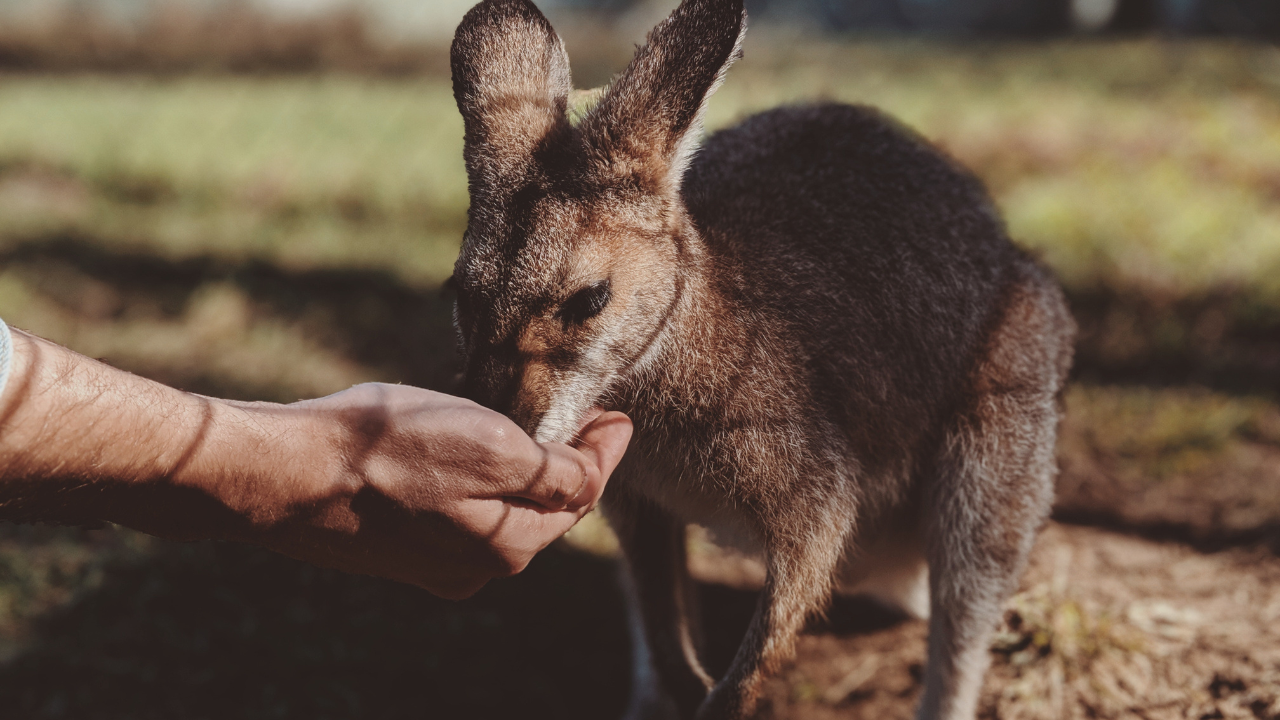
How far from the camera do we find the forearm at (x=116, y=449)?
1.69 metres

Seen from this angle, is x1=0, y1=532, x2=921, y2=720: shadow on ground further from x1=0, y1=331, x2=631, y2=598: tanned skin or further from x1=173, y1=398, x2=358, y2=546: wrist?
x1=173, y1=398, x2=358, y2=546: wrist

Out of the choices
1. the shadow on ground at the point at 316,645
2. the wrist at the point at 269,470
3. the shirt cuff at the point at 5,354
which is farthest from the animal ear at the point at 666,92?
the shadow on ground at the point at 316,645

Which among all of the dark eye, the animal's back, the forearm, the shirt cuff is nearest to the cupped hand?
the forearm

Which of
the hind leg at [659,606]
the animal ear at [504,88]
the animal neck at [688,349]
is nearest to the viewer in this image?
the animal ear at [504,88]

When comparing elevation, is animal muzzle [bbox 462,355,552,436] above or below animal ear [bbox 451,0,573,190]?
below

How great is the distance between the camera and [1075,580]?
3369 mm

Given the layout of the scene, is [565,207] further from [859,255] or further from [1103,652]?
[1103,652]

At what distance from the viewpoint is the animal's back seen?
2.58 meters

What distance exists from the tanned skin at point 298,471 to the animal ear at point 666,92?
0.70 meters

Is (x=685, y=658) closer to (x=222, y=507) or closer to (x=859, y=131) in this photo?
(x=222, y=507)

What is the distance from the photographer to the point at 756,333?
246cm

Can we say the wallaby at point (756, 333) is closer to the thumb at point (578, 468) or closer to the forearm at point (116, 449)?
the thumb at point (578, 468)

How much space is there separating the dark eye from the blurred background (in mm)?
1395

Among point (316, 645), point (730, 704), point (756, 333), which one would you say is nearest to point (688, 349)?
point (756, 333)
